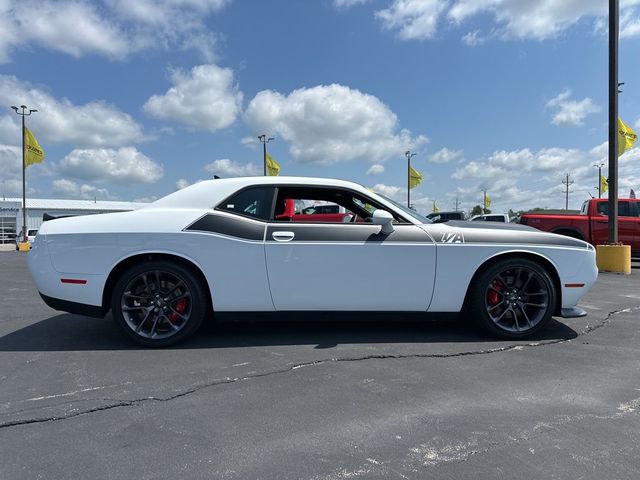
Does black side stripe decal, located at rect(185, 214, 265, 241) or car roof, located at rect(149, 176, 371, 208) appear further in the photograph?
car roof, located at rect(149, 176, 371, 208)

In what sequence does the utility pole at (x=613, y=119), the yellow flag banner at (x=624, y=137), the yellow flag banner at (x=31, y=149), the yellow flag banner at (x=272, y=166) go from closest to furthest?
the utility pole at (x=613, y=119), the yellow flag banner at (x=624, y=137), the yellow flag banner at (x=31, y=149), the yellow flag banner at (x=272, y=166)

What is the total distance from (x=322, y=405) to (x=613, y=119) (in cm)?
1119

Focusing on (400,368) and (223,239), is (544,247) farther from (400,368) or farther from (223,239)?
(223,239)

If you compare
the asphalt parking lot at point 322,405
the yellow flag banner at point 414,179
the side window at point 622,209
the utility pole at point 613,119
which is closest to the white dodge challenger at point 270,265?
the asphalt parking lot at point 322,405

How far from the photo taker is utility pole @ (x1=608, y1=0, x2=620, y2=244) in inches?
408

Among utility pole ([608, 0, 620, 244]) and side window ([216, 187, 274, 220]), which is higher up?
utility pole ([608, 0, 620, 244])

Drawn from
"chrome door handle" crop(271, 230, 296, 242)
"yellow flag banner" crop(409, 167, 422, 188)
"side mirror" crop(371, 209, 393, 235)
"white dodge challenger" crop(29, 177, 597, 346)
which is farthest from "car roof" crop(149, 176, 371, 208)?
"yellow flag banner" crop(409, 167, 422, 188)

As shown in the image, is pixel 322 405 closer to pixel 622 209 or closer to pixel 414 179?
pixel 622 209

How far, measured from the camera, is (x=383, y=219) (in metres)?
4.00

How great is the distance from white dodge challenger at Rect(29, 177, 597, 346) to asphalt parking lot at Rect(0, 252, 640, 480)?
1.04 ft

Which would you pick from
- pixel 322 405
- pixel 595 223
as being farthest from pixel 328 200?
pixel 595 223

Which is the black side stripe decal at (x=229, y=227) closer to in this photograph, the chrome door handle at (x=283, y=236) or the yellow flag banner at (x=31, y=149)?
the chrome door handle at (x=283, y=236)

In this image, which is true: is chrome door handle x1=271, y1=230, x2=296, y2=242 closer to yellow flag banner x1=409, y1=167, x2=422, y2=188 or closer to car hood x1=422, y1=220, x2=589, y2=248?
car hood x1=422, y1=220, x2=589, y2=248

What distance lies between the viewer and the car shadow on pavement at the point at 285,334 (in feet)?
13.5
